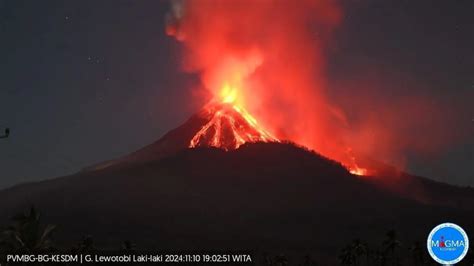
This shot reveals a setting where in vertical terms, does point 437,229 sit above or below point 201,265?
below

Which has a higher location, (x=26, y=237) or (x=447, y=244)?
(x=26, y=237)

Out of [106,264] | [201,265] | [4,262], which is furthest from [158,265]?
[4,262]

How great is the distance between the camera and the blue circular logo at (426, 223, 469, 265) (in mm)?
18625

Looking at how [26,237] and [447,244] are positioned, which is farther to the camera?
[26,237]

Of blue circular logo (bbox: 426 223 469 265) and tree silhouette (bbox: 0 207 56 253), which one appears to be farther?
tree silhouette (bbox: 0 207 56 253)

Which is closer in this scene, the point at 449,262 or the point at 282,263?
the point at 449,262

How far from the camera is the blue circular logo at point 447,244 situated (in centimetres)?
1862

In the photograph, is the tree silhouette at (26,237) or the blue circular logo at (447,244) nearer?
the blue circular logo at (447,244)

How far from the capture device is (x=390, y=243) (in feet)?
400

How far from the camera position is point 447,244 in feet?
61.6

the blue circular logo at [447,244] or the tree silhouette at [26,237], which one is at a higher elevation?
the tree silhouette at [26,237]

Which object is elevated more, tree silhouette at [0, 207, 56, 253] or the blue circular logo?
tree silhouette at [0, 207, 56, 253]

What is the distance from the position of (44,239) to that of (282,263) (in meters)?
90.7

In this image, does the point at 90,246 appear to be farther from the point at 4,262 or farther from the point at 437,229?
the point at 437,229
